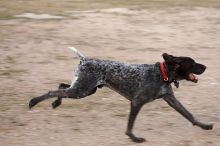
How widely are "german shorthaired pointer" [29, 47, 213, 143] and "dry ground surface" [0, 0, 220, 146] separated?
47cm

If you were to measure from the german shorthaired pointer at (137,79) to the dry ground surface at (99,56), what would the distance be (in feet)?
1.54

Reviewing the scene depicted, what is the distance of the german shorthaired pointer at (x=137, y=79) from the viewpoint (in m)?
6.84

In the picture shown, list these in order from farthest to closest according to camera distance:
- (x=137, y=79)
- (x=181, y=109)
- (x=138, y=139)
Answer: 1. (x=181, y=109)
2. (x=137, y=79)
3. (x=138, y=139)

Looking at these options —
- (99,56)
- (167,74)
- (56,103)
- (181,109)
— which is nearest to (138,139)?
(181,109)

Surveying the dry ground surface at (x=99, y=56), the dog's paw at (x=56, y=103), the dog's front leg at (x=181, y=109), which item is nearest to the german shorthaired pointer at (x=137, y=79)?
the dog's front leg at (x=181, y=109)

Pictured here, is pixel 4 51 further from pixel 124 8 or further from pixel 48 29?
pixel 124 8

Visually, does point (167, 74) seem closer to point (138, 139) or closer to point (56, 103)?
point (138, 139)

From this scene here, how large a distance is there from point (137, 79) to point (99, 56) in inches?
202

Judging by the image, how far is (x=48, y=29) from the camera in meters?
14.7

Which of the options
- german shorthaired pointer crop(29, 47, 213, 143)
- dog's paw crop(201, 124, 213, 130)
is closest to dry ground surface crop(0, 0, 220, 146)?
dog's paw crop(201, 124, 213, 130)

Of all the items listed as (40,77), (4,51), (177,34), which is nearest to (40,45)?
(4,51)

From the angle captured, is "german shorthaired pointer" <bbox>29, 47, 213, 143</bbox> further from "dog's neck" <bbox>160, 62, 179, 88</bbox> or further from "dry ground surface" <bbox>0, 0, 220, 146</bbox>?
"dry ground surface" <bbox>0, 0, 220, 146</bbox>

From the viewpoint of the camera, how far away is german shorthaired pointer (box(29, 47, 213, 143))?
22.4 ft

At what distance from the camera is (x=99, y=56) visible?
12.0 m
